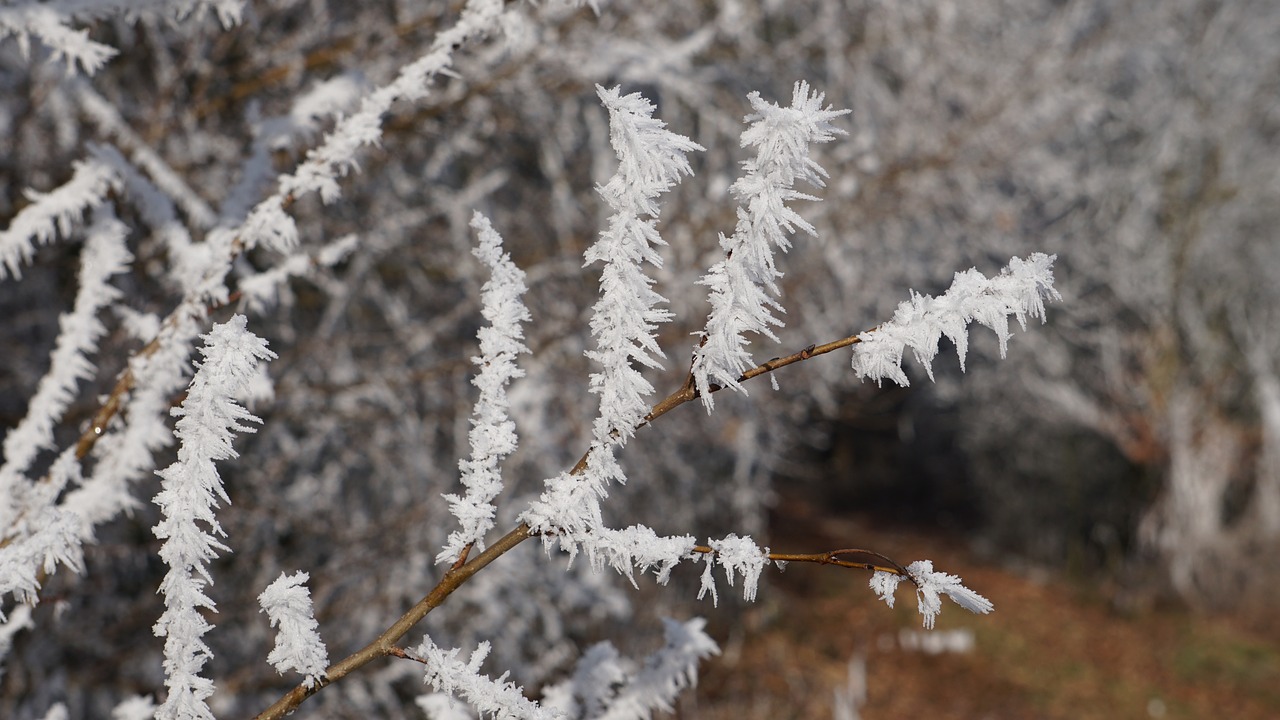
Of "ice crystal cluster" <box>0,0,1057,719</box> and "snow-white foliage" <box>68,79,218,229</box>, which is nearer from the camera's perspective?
"ice crystal cluster" <box>0,0,1057,719</box>

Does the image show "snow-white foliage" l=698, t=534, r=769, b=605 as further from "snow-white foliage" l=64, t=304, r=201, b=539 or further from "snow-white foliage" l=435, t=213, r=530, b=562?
"snow-white foliage" l=64, t=304, r=201, b=539

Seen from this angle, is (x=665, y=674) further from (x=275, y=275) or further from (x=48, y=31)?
(x=48, y=31)

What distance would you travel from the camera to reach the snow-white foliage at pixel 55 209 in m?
1.33

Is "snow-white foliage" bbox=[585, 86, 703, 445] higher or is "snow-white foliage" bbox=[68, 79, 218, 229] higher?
"snow-white foliage" bbox=[68, 79, 218, 229]

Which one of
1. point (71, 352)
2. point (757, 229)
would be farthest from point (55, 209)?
point (757, 229)

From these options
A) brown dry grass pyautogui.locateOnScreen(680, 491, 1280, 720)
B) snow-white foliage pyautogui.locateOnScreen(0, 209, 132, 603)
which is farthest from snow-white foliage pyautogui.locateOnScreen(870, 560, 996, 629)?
brown dry grass pyautogui.locateOnScreen(680, 491, 1280, 720)

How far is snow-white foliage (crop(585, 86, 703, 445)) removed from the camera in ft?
2.59

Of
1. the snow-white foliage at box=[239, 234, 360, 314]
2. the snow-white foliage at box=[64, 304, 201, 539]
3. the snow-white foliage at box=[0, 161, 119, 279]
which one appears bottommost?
the snow-white foliage at box=[64, 304, 201, 539]

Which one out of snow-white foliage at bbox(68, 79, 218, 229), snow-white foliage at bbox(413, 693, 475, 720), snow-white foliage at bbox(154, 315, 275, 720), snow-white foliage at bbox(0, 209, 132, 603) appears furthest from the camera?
snow-white foliage at bbox(68, 79, 218, 229)

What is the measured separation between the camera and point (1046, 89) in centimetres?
547

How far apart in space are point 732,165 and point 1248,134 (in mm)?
5890

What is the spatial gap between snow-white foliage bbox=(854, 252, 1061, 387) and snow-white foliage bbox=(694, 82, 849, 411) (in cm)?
9

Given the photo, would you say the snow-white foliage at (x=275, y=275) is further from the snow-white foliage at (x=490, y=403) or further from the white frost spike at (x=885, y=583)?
the white frost spike at (x=885, y=583)

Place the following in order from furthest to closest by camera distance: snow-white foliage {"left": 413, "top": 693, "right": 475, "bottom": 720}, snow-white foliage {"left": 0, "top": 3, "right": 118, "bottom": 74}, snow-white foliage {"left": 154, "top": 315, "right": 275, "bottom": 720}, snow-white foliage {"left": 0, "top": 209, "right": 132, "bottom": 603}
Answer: snow-white foliage {"left": 0, "top": 3, "right": 118, "bottom": 74}, snow-white foliage {"left": 413, "top": 693, "right": 475, "bottom": 720}, snow-white foliage {"left": 0, "top": 209, "right": 132, "bottom": 603}, snow-white foliage {"left": 154, "top": 315, "right": 275, "bottom": 720}
